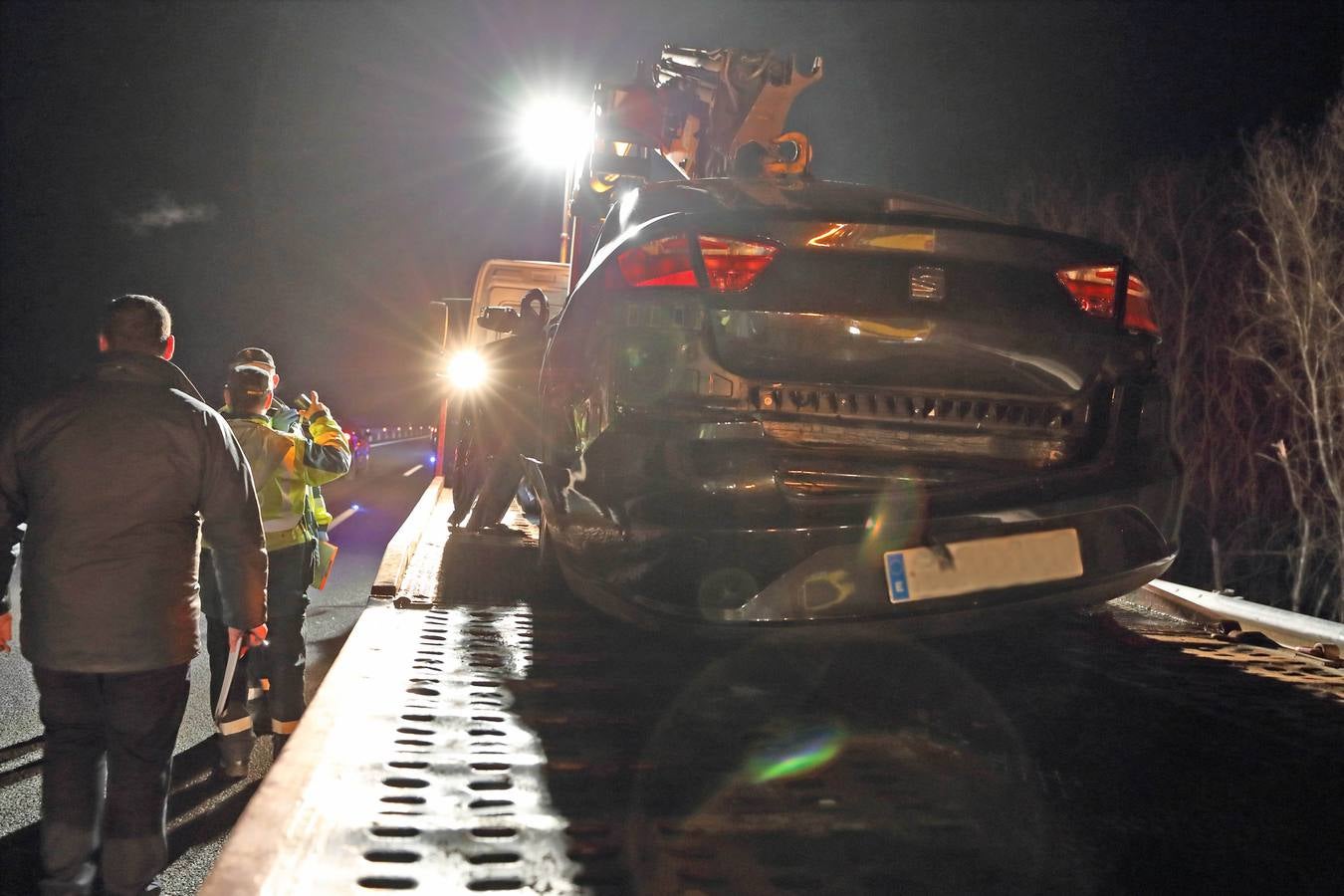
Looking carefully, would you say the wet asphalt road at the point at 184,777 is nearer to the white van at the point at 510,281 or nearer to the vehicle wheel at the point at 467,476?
the vehicle wheel at the point at 467,476

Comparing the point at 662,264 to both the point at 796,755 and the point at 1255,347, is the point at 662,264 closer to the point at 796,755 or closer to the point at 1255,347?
the point at 796,755

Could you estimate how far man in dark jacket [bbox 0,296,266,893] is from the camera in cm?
286

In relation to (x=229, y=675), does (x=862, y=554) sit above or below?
above

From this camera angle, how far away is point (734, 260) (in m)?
2.91

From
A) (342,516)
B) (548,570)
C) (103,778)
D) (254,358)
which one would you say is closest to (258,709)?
(548,570)

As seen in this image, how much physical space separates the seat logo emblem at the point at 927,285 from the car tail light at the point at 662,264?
2.01 ft

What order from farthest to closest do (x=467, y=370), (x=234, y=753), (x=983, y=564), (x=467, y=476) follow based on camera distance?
(x=467, y=370) → (x=467, y=476) → (x=234, y=753) → (x=983, y=564)

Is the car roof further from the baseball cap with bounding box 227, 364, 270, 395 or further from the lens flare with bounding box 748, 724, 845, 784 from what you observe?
the baseball cap with bounding box 227, 364, 270, 395

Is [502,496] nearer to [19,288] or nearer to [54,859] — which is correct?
[54,859]

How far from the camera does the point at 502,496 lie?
21.2 feet

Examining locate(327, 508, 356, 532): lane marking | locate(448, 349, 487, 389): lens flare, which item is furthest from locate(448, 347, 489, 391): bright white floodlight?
locate(327, 508, 356, 532): lane marking

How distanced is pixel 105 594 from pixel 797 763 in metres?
1.93

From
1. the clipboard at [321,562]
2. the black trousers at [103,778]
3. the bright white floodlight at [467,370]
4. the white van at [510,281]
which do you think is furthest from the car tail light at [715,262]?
the white van at [510,281]

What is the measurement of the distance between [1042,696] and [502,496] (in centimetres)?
→ 385
